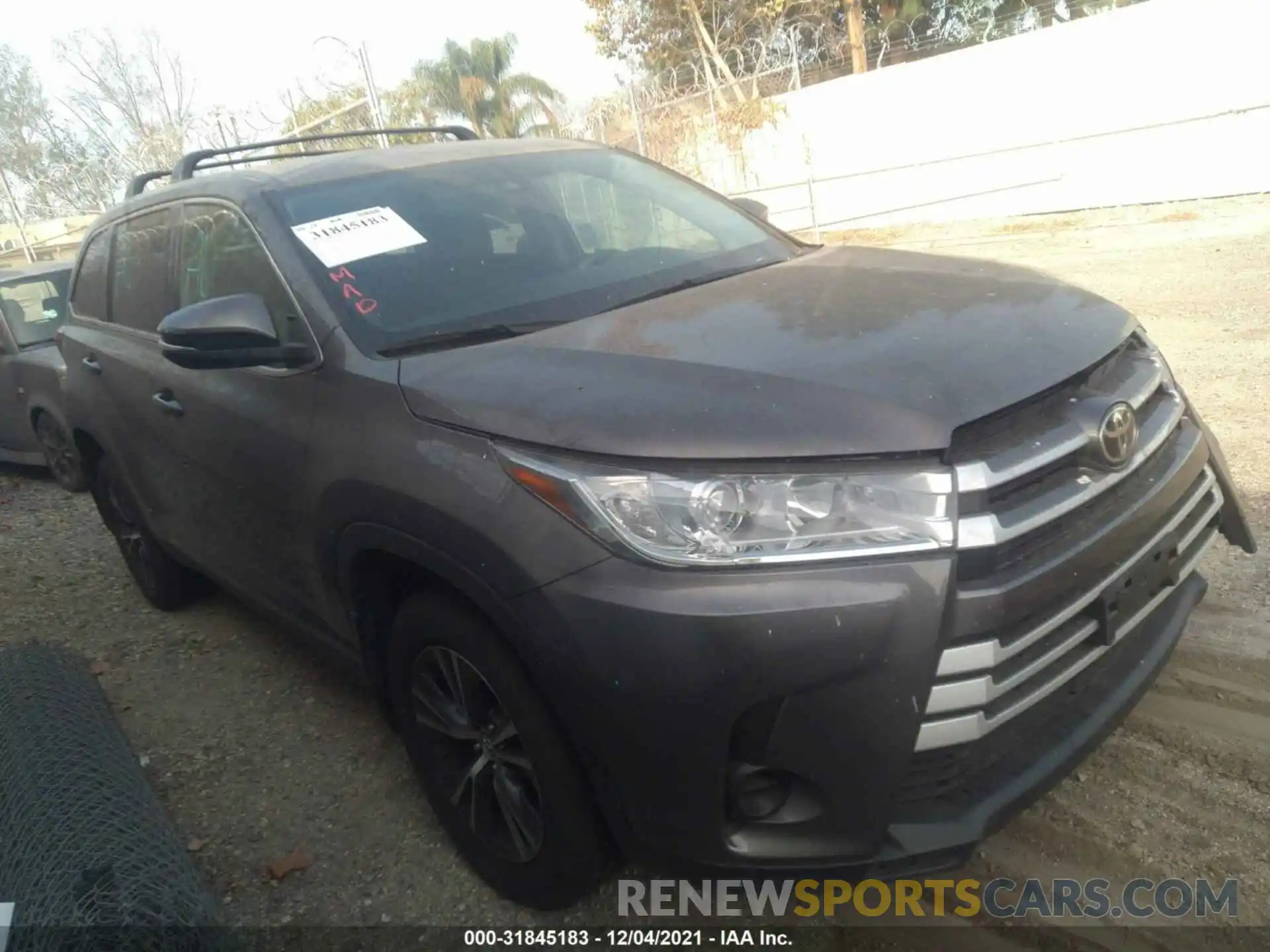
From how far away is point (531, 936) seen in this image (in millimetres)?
2357

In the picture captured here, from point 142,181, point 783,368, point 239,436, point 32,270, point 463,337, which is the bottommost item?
point 239,436

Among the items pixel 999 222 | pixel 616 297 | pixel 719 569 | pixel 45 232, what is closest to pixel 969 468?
pixel 719 569

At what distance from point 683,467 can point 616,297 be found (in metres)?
1.00

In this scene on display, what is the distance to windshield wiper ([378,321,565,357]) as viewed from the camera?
2389 mm

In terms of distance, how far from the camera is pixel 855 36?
1814 centimetres

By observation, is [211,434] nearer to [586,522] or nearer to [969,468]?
[586,522]

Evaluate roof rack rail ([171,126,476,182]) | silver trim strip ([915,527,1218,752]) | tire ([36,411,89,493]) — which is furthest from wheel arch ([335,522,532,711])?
tire ([36,411,89,493])

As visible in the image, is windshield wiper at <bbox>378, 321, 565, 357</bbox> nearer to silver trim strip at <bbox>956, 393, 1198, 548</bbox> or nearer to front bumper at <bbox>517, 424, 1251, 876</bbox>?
front bumper at <bbox>517, 424, 1251, 876</bbox>

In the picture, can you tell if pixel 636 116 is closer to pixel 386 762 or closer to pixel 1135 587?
pixel 386 762

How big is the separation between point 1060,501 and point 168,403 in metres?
2.82

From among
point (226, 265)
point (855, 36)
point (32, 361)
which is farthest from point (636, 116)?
point (226, 265)

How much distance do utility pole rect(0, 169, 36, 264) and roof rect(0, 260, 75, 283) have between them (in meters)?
15.1

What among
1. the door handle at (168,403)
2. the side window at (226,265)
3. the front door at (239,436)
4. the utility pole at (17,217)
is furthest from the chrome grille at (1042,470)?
the utility pole at (17,217)

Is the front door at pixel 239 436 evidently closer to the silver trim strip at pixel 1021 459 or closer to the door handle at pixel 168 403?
the door handle at pixel 168 403
